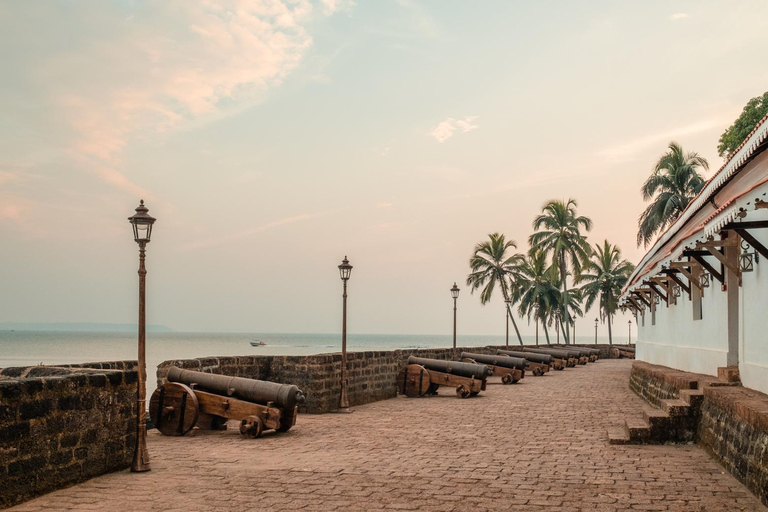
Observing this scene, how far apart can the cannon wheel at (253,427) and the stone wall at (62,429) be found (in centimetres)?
246

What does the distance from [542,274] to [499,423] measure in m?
42.5

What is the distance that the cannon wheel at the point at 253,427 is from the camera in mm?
10695

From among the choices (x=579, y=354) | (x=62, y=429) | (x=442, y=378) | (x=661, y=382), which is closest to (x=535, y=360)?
(x=579, y=354)

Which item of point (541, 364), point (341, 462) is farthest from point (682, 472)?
point (541, 364)

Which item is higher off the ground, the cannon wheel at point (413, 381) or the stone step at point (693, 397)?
the stone step at point (693, 397)

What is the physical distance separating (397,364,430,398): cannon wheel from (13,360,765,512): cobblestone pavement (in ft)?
18.0

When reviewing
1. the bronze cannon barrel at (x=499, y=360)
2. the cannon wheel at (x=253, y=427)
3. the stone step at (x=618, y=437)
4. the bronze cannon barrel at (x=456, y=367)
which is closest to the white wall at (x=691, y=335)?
the stone step at (x=618, y=437)

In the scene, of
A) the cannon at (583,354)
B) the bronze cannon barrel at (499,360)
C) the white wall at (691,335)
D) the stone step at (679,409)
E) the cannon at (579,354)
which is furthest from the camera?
the cannon at (583,354)

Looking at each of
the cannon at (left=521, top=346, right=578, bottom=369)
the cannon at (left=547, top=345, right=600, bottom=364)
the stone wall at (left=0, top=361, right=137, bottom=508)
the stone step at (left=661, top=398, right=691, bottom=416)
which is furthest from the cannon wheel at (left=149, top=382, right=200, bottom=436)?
the cannon at (left=547, top=345, right=600, bottom=364)

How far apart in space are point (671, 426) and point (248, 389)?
18.9 feet

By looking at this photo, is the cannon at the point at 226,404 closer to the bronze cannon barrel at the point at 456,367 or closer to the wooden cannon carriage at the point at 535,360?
the bronze cannon barrel at the point at 456,367

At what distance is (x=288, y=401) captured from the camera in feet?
35.7

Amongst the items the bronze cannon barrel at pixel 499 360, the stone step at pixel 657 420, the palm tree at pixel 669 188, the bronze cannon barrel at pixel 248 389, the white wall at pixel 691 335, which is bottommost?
the bronze cannon barrel at pixel 499 360

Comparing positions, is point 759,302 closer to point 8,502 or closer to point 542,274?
point 8,502
